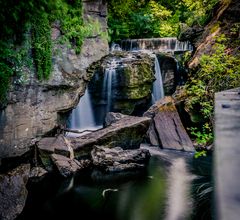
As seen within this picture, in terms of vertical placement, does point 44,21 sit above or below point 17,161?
above

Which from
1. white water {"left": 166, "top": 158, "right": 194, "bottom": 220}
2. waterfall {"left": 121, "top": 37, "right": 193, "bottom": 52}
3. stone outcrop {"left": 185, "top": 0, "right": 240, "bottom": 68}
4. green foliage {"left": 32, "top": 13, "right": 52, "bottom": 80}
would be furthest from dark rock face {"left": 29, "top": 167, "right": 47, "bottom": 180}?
waterfall {"left": 121, "top": 37, "right": 193, "bottom": 52}

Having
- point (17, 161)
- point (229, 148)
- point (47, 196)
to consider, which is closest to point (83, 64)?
point (17, 161)

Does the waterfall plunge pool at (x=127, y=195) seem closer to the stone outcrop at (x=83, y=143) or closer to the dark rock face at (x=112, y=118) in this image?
the stone outcrop at (x=83, y=143)

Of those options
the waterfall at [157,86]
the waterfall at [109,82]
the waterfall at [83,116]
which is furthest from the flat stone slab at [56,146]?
the waterfall at [157,86]

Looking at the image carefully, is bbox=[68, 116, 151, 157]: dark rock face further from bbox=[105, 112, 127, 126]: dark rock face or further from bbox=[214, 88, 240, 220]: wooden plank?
bbox=[214, 88, 240, 220]: wooden plank

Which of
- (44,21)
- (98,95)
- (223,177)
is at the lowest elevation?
(98,95)

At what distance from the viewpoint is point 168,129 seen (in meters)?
11.2

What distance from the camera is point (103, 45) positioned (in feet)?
33.5

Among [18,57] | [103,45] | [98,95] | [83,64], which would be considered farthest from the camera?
[98,95]

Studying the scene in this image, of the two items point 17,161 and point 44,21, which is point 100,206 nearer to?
point 17,161

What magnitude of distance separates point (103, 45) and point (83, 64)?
1.21 m

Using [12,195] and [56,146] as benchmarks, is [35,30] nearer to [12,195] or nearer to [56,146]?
[56,146]

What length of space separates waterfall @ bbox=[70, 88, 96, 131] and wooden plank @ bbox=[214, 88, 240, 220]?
33.5 ft

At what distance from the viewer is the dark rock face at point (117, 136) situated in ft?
30.7
